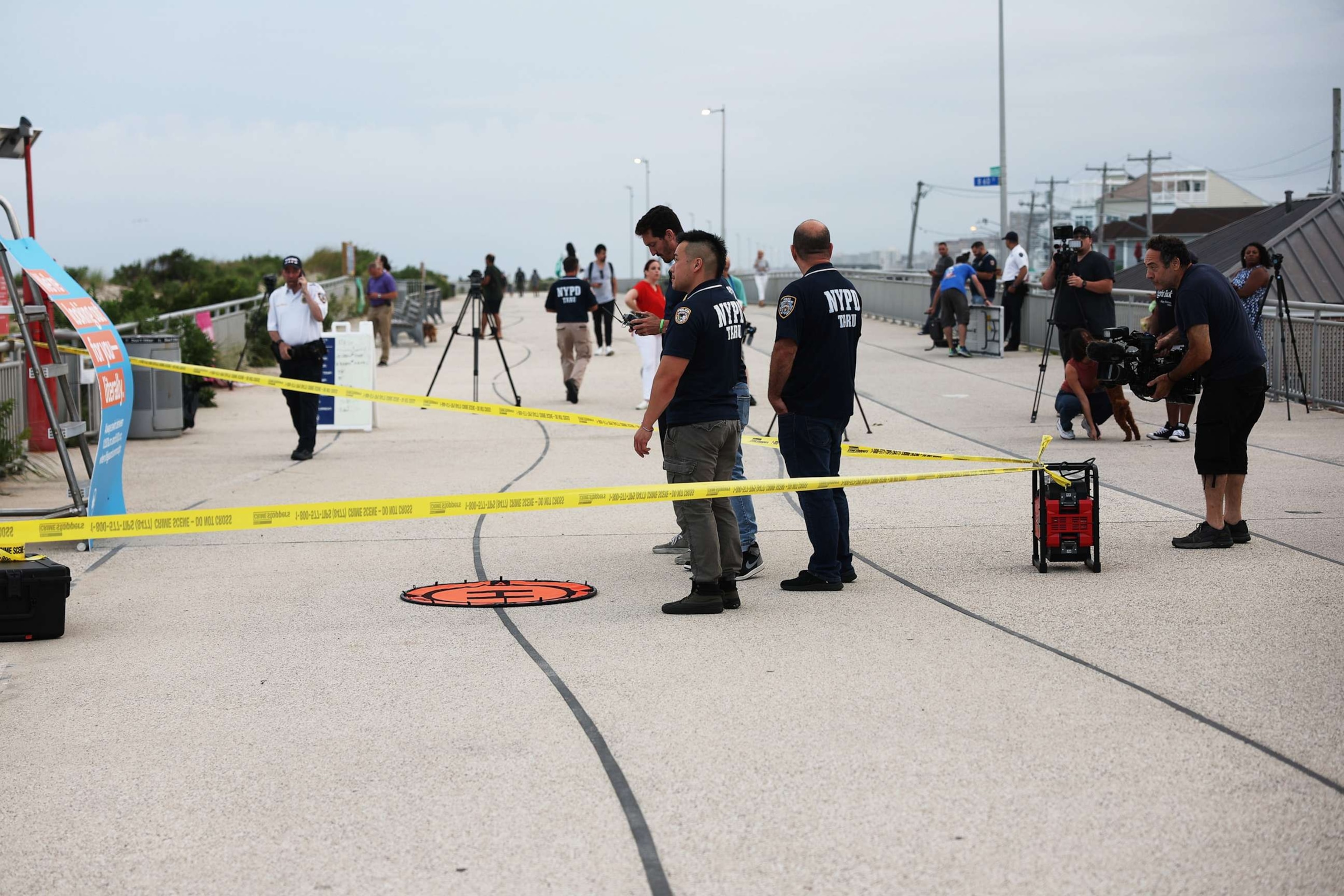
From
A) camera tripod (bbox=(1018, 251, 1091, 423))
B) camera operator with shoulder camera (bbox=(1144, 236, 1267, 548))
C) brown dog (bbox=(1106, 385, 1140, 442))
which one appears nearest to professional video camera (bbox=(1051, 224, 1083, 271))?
camera tripod (bbox=(1018, 251, 1091, 423))

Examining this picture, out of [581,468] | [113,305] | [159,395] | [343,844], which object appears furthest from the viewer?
[113,305]

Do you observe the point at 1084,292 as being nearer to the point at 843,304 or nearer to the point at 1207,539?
the point at 1207,539

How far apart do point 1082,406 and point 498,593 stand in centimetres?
771

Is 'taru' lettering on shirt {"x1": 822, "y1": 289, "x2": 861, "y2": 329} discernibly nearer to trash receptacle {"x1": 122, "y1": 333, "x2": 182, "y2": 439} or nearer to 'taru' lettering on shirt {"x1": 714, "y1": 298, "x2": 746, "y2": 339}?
'taru' lettering on shirt {"x1": 714, "y1": 298, "x2": 746, "y2": 339}

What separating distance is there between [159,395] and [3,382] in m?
2.21

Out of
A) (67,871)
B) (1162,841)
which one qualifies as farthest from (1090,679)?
(67,871)

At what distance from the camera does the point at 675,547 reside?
28.2 ft

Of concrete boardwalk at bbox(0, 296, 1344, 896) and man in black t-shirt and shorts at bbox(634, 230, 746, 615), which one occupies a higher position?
man in black t-shirt and shorts at bbox(634, 230, 746, 615)

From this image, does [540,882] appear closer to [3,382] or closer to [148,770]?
[148,770]

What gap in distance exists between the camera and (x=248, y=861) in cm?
399

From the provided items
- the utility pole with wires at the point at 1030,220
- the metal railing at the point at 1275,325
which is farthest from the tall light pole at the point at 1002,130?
the utility pole with wires at the point at 1030,220

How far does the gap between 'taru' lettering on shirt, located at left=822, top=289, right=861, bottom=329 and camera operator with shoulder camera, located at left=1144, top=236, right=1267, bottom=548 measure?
2.09 m

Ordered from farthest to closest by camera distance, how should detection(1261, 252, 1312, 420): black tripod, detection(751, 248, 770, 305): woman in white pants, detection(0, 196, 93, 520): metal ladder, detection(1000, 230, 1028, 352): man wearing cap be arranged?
detection(751, 248, 770, 305): woman in white pants, detection(1000, 230, 1028, 352): man wearing cap, detection(1261, 252, 1312, 420): black tripod, detection(0, 196, 93, 520): metal ladder

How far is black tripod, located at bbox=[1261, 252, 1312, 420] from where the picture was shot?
14227 millimetres
